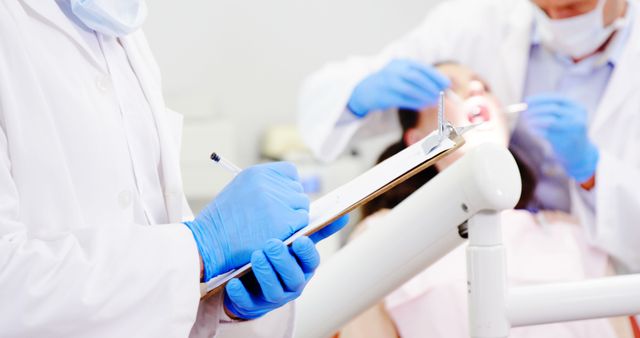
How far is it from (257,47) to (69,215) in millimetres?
2297

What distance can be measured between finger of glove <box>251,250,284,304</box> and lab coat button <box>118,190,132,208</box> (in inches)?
6.6

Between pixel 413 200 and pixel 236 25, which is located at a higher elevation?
pixel 413 200

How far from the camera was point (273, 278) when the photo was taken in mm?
885

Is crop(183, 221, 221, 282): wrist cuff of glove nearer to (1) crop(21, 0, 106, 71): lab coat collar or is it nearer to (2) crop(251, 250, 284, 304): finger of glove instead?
(2) crop(251, 250, 284, 304): finger of glove

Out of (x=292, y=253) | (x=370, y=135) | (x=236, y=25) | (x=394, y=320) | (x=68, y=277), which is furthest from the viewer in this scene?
(x=236, y=25)

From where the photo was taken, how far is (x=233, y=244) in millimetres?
901

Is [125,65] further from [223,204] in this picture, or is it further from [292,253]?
[292,253]

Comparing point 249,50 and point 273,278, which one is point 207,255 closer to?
point 273,278

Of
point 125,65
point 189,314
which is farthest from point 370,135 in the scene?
point 189,314

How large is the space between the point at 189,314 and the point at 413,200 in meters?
0.29

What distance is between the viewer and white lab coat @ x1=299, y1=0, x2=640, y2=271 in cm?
160

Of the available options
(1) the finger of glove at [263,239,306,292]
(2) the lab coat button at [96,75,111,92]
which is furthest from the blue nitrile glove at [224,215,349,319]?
(2) the lab coat button at [96,75,111,92]

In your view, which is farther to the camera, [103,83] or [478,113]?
[478,113]

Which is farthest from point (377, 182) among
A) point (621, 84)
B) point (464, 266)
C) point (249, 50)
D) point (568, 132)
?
point (249, 50)
